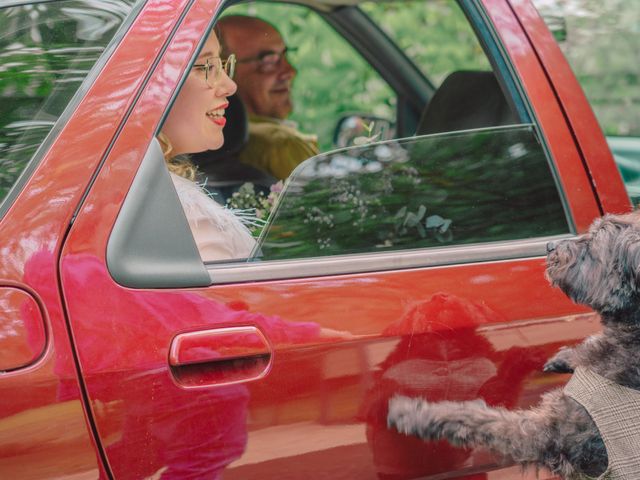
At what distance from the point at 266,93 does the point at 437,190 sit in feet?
6.07

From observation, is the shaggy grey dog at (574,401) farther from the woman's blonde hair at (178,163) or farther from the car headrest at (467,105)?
the woman's blonde hair at (178,163)

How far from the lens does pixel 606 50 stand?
3092 millimetres

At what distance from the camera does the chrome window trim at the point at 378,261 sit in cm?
207

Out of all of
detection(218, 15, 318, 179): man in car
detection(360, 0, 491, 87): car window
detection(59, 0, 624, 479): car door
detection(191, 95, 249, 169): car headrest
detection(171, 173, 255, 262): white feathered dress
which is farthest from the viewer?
detection(360, 0, 491, 87): car window

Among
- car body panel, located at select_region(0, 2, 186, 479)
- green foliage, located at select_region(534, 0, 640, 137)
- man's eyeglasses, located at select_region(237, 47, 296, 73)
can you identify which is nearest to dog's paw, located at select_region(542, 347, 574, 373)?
green foliage, located at select_region(534, 0, 640, 137)

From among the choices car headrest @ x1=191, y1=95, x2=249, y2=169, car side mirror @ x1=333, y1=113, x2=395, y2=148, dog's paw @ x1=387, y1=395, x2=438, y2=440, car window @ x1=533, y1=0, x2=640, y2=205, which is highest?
car window @ x1=533, y1=0, x2=640, y2=205

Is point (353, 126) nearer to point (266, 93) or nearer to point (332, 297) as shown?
point (266, 93)

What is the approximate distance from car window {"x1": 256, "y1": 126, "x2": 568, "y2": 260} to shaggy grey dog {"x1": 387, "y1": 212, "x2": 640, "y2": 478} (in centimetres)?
26

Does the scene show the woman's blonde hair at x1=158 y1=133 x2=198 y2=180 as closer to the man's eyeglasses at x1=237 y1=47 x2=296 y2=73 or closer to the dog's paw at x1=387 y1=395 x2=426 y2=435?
the dog's paw at x1=387 y1=395 x2=426 y2=435

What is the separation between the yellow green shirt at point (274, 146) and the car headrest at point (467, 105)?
570 mm

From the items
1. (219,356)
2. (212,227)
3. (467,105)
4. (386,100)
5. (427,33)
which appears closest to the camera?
(219,356)

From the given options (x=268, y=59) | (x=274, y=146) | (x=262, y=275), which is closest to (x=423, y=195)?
(x=262, y=275)

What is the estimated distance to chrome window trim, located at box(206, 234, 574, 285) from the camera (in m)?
2.07

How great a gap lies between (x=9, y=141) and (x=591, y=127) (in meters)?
1.55
